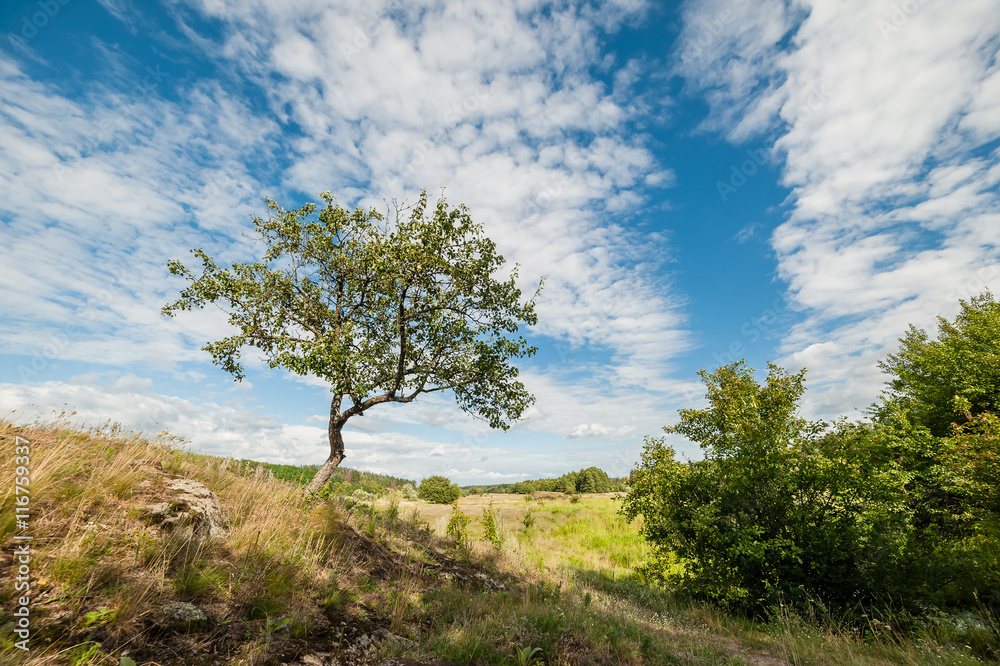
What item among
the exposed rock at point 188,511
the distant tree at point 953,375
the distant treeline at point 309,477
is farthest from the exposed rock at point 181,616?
the distant tree at point 953,375

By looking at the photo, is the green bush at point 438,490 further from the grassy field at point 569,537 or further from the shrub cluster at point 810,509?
the shrub cluster at point 810,509

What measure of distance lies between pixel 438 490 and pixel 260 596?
3871cm

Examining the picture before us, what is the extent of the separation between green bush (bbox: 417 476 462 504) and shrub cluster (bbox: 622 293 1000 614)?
31.0 m

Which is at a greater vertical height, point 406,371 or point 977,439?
point 406,371

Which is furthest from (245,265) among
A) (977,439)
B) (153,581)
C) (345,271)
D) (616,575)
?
(977,439)

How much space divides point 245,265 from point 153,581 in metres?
10.1

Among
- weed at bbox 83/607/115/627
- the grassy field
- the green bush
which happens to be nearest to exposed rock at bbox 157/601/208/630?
weed at bbox 83/607/115/627

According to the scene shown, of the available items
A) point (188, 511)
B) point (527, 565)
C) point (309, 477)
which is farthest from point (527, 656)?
point (309, 477)

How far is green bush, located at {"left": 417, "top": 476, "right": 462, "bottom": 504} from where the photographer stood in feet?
134

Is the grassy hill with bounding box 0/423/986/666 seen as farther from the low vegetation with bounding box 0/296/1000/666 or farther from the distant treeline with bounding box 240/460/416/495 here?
the distant treeline with bounding box 240/460/416/495

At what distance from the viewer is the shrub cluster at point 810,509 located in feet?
31.8

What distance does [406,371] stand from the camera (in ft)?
44.3

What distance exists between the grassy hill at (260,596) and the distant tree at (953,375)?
566 inches

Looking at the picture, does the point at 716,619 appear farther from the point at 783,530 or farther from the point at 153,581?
the point at 153,581
